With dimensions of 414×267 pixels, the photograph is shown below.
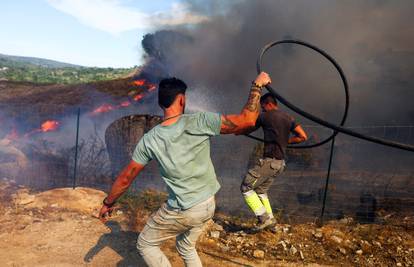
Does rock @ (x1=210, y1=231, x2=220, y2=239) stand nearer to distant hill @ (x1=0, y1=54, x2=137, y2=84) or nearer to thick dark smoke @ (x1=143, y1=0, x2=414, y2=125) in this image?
thick dark smoke @ (x1=143, y1=0, x2=414, y2=125)

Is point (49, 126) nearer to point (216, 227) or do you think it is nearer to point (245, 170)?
point (245, 170)

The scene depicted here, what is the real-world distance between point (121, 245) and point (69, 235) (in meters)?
0.91

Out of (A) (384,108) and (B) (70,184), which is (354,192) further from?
(A) (384,108)

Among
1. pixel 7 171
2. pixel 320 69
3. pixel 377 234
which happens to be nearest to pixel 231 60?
pixel 320 69

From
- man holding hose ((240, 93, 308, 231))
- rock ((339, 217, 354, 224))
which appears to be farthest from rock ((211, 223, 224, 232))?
rock ((339, 217, 354, 224))

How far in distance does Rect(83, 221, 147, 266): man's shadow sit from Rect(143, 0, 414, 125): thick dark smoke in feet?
38.5

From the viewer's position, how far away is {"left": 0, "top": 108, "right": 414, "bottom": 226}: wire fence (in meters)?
8.45

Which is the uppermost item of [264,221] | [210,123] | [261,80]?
[261,80]

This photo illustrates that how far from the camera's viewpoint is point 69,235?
6176 millimetres

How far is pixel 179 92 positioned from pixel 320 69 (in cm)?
1696

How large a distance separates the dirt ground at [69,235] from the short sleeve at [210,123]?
103 inches

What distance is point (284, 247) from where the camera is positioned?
620cm

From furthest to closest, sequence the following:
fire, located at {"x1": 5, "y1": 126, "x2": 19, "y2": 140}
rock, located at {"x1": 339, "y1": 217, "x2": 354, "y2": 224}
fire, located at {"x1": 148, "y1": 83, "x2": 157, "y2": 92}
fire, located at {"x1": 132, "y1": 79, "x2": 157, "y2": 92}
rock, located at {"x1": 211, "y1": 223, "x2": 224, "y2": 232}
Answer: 1. fire, located at {"x1": 132, "y1": 79, "x2": 157, "y2": 92}
2. fire, located at {"x1": 148, "y1": 83, "x2": 157, "y2": 92}
3. fire, located at {"x1": 5, "y1": 126, "x2": 19, "y2": 140}
4. rock, located at {"x1": 339, "y1": 217, "x2": 354, "y2": 224}
5. rock, located at {"x1": 211, "y1": 223, "x2": 224, "y2": 232}

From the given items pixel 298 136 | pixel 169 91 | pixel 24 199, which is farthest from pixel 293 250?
pixel 24 199
